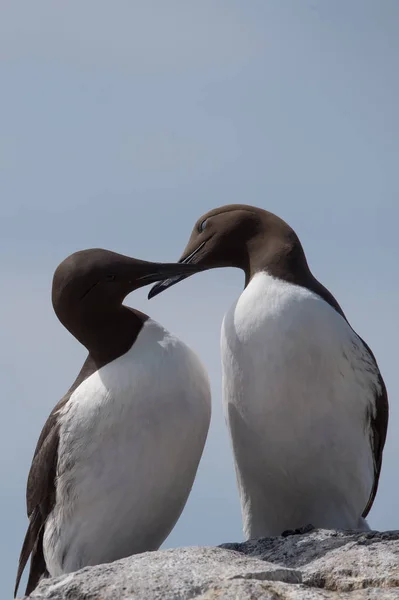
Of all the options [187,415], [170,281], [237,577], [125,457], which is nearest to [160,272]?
[170,281]

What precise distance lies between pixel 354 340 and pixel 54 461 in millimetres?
2079

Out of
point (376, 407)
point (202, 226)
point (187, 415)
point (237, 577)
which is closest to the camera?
point (237, 577)

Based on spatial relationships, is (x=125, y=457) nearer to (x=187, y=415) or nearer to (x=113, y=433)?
(x=113, y=433)

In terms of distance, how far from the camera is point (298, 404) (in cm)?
686

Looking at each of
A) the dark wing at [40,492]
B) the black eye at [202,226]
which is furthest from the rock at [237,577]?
the black eye at [202,226]

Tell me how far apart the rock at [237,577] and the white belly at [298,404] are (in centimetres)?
127

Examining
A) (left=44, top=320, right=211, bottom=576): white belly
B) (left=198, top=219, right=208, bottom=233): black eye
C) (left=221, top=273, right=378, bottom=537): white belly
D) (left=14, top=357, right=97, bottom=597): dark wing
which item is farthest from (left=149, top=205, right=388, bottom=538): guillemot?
(left=14, top=357, right=97, bottom=597): dark wing

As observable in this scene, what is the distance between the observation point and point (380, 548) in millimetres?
5527

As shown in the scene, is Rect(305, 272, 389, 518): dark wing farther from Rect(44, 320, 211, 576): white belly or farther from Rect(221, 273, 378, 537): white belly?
Rect(44, 320, 211, 576): white belly

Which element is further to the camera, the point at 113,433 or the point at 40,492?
the point at 40,492

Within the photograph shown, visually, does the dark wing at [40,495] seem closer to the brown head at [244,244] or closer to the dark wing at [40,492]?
the dark wing at [40,492]

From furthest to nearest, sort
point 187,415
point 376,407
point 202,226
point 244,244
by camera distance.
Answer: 1. point 202,226
2. point 244,244
3. point 376,407
4. point 187,415

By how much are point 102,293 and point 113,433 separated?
0.91 metres

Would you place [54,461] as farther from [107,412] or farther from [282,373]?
[282,373]
